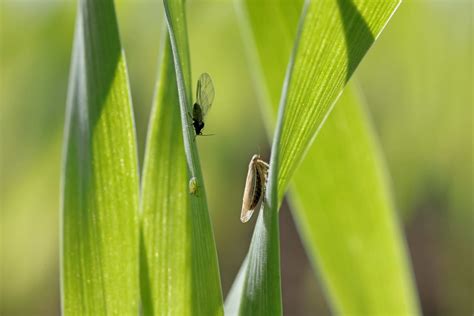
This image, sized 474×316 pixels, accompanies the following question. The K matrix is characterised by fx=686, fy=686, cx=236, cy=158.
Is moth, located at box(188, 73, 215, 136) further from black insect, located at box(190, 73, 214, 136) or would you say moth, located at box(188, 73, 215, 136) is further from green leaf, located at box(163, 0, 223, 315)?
green leaf, located at box(163, 0, 223, 315)

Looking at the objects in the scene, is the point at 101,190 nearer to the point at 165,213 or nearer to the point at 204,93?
the point at 165,213

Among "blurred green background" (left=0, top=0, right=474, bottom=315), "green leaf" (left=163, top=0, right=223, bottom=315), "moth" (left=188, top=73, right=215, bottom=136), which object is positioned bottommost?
"green leaf" (left=163, top=0, right=223, bottom=315)

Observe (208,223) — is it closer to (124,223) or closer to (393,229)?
(124,223)

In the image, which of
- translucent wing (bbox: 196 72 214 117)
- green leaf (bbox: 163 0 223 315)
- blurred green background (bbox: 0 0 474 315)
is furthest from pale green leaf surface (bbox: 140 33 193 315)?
blurred green background (bbox: 0 0 474 315)

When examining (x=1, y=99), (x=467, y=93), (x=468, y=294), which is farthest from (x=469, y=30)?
(x=1, y=99)

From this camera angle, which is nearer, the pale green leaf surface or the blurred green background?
the pale green leaf surface

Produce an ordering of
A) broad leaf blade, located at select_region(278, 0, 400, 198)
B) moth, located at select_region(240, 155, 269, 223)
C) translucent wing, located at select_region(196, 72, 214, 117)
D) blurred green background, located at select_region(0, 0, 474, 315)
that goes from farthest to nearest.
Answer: blurred green background, located at select_region(0, 0, 474, 315) → translucent wing, located at select_region(196, 72, 214, 117) → moth, located at select_region(240, 155, 269, 223) → broad leaf blade, located at select_region(278, 0, 400, 198)

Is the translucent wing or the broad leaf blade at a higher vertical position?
the translucent wing

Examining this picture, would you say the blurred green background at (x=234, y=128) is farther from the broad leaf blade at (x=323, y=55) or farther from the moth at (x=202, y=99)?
the broad leaf blade at (x=323, y=55)
